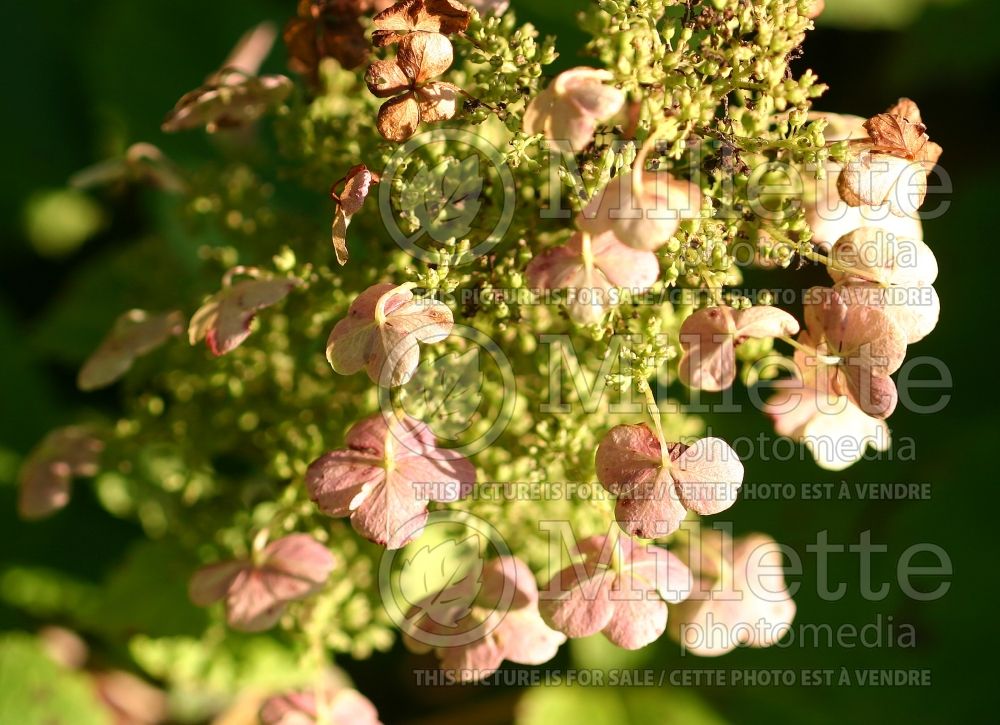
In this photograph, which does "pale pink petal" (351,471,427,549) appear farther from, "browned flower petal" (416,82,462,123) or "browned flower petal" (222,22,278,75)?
"browned flower petal" (222,22,278,75)

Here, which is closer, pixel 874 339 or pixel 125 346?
pixel 874 339

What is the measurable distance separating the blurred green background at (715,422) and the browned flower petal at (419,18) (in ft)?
2.72

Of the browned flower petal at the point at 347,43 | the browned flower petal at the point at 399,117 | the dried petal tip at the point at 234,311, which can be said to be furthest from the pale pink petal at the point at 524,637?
the browned flower petal at the point at 347,43

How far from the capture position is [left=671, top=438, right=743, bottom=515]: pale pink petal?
0.89 metres

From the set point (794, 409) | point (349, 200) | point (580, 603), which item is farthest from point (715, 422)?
point (349, 200)

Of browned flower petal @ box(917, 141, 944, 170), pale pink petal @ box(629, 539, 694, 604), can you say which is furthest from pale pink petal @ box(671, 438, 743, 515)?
browned flower petal @ box(917, 141, 944, 170)

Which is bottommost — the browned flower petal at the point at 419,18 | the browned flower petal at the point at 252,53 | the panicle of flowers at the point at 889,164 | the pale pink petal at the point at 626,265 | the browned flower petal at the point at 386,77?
the pale pink petal at the point at 626,265

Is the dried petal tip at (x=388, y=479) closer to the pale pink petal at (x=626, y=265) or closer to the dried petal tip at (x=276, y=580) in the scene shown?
the dried petal tip at (x=276, y=580)

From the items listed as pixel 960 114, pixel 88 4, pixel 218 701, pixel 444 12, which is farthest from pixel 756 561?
pixel 88 4

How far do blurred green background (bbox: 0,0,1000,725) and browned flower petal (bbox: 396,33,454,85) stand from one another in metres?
0.84

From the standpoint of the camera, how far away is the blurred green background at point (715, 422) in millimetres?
1793

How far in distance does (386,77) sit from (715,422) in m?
1.06

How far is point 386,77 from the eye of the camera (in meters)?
0.90

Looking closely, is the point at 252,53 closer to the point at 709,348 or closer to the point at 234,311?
the point at 234,311
